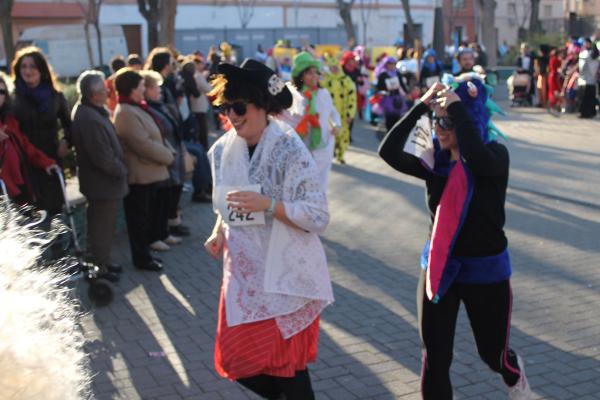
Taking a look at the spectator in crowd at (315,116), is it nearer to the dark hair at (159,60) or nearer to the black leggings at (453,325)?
the dark hair at (159,60)

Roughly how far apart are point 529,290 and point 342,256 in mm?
1963

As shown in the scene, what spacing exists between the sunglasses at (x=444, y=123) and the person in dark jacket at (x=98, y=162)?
3.77 metres

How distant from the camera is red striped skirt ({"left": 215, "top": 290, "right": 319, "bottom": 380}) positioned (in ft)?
12.4

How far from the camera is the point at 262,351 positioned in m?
3.78

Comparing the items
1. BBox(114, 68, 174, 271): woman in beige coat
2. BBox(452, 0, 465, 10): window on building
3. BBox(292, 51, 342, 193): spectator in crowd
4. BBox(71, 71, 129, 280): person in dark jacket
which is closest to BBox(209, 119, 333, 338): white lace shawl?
BBox(71, 71, 129, 280): person in dark jacket

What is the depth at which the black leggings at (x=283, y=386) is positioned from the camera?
3854 millimetres

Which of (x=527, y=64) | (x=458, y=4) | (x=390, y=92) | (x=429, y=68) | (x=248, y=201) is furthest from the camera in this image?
(x=458, y=4)

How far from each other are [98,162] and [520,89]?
17876mm

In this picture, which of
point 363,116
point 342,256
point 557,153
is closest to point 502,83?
point 363,116

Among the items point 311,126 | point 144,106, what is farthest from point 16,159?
point 311,126

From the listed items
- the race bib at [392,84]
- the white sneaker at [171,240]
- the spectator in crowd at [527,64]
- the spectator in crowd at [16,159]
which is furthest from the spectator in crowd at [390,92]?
the spectator in crowd at [16,159]

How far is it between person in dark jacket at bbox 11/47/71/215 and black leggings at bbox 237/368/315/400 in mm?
3785

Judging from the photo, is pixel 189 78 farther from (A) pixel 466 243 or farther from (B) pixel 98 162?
(A) pixel 466 243

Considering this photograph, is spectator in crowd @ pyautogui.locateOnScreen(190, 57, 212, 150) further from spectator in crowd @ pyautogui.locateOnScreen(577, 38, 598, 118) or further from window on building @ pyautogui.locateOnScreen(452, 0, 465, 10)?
window on building @ pyautogui.locateOnScreen(452, 0, 465, 10)
